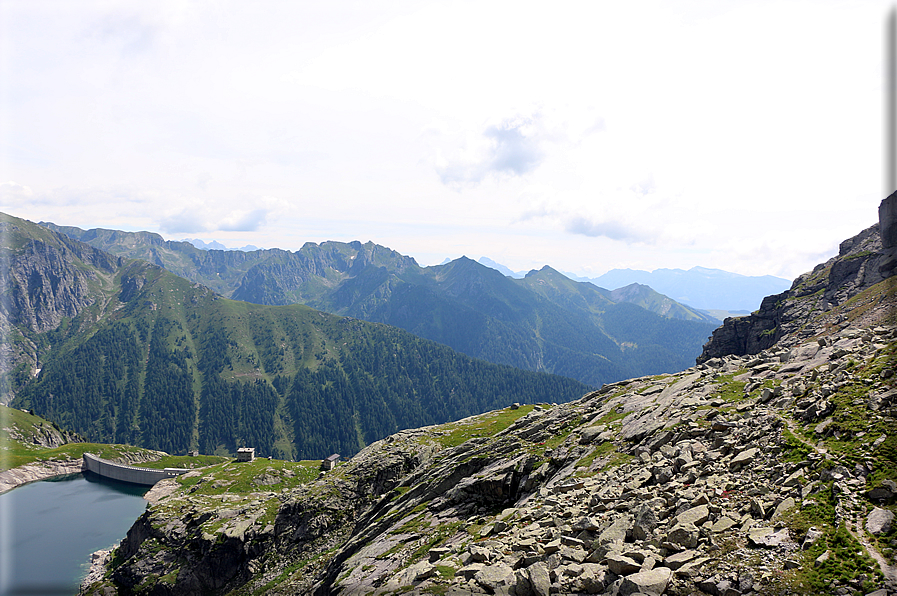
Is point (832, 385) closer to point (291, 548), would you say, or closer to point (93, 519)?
point (291, 548)

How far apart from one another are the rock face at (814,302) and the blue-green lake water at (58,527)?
172 metres

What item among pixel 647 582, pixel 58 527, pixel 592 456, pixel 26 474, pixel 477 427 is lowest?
pixel 58 527

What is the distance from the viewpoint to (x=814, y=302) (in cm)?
10444

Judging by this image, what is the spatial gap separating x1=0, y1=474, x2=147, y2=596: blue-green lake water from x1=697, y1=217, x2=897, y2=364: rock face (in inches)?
6768

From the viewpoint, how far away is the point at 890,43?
584 inches

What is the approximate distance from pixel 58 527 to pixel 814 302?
238801mm

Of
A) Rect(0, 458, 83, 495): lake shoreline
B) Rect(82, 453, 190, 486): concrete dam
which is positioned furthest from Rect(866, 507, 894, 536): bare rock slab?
Rect(0, 458, 83, 495): lake shoreline

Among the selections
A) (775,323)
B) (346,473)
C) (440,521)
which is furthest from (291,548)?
(775,323)

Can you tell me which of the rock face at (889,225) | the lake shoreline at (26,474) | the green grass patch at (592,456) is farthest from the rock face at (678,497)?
the lake shoreline at (26,474)

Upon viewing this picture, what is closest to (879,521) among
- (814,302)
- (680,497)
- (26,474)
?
(680,497)

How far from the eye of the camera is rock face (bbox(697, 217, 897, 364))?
90.4 m

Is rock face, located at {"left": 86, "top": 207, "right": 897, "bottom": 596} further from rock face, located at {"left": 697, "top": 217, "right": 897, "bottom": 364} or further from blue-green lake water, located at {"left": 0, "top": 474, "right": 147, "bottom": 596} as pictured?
blue-green lake water, located at {"left": 0, "top": 474, "right": 147, "bottom": 596}

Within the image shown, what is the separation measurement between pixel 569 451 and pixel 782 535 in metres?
23.2

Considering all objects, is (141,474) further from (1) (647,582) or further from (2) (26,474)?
(1) (647,582)
